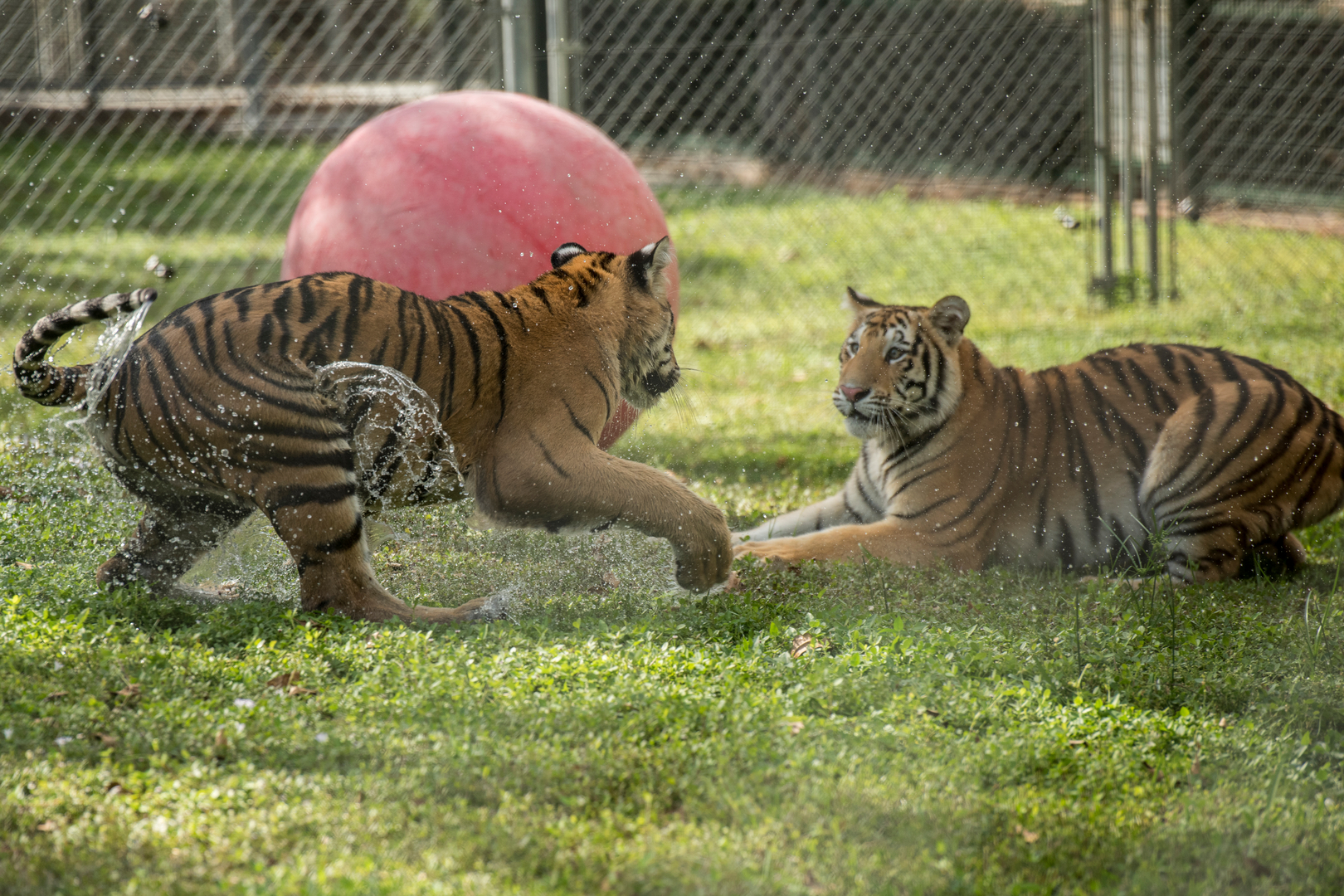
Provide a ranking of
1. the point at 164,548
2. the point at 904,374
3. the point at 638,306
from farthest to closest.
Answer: the point at 904,374
the point at 638,306
the point at 164,548

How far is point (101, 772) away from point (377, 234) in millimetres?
2799

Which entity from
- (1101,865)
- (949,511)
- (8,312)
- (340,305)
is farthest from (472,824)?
(8,312)

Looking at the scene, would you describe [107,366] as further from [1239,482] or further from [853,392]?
[1239,482]

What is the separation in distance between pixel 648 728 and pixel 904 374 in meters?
2.10

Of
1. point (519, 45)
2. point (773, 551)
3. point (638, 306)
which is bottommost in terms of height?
point (773, 551)

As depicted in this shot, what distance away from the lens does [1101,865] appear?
2.50m

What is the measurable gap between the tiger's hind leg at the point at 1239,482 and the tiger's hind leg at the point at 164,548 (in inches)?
125

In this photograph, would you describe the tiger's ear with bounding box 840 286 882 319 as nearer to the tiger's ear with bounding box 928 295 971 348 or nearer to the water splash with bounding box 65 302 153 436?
the tiger's ear with bounding box 928 295 971 348

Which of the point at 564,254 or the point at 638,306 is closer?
the point at 638,306

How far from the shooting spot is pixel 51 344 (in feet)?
11.7

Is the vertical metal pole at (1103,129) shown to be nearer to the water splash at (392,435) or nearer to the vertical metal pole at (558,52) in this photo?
the vertical metal pole at (558,52)

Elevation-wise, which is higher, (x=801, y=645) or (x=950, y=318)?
(x=950, y=318)

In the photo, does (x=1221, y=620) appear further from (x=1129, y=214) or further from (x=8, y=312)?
(x=8, y=312)

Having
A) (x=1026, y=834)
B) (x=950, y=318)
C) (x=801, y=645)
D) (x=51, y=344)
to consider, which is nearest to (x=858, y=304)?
(x=950, y=318)
